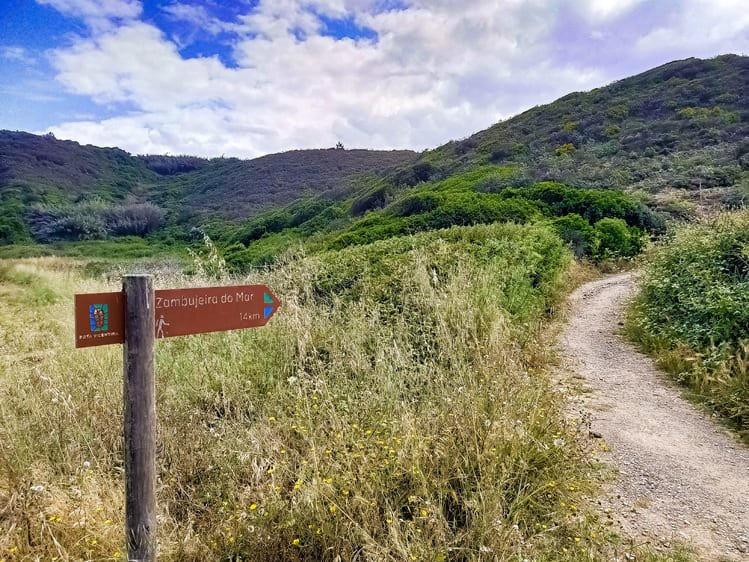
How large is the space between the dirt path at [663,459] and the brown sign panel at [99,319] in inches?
114

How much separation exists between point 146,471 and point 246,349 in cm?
258

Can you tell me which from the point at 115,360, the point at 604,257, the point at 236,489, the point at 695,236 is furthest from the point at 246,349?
the point at 604,257

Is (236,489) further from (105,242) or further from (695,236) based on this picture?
(105,242)

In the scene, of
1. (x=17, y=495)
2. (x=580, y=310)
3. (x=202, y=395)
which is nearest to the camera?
(x=17, y=495)

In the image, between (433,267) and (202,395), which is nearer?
(202,395)

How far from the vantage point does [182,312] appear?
81.7 inches

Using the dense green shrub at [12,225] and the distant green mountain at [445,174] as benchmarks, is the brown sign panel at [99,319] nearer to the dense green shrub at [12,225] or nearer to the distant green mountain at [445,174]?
the distant green mountain at [445,174]

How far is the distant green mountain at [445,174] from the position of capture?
57.8 ft

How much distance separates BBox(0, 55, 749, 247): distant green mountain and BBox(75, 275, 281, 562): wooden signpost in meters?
12.7

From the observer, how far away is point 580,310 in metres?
8.23

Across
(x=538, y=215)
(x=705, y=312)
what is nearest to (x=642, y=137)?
(x=538, y=215)

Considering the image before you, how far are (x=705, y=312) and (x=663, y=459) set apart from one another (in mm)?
2859

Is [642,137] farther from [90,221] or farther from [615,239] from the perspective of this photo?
[90,221]

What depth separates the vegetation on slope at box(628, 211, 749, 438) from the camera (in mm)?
4496
